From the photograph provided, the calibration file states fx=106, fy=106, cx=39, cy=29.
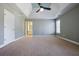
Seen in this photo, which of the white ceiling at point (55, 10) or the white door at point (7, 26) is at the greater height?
the white ceiling at point (55, 10)

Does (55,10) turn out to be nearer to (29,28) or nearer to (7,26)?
(7,26)

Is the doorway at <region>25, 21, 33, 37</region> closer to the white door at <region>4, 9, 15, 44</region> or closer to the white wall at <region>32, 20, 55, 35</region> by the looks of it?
the white wall at <region>32, 20, 55, 35</region>

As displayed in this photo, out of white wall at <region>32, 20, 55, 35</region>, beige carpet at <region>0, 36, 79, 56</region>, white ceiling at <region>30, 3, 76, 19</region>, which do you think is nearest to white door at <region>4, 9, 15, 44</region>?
beige carpet at <region>0, 36, 79, 56</region>

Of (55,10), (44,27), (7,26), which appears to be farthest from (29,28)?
(7,26)

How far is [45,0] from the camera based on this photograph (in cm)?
210

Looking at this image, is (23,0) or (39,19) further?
(39,19)

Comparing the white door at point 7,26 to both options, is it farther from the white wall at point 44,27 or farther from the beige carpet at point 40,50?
the white wall at point 44,27

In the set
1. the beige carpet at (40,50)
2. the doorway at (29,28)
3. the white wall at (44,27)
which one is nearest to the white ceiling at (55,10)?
the beige carpet at (40,50)

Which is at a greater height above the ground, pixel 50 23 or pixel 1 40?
pixel 50 23

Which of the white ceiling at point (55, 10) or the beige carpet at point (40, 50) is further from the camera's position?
the white ceiling at point (55, 10)

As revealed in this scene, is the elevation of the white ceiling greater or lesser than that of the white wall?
greater

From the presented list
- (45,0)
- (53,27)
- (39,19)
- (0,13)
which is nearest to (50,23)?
(53,27)

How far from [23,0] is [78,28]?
4843mm

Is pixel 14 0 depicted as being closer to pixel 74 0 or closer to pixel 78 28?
pixel 74 0
